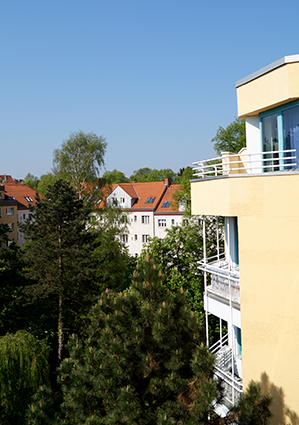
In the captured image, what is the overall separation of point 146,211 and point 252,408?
47168 mm

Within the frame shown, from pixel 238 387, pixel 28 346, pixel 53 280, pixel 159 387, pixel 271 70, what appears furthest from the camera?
pixel 53 280

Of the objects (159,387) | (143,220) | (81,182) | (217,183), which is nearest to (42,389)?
(159,387)

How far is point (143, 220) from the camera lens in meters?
55.2

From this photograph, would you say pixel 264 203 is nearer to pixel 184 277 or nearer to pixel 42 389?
pixel 42 389

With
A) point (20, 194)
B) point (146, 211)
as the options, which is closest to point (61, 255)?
point (146, 211)

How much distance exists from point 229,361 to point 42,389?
600cm

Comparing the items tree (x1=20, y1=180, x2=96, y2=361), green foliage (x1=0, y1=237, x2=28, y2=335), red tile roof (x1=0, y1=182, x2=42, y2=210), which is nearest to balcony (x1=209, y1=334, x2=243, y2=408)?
green foliage (x1=0, y1=237, x2=28, y2=335)

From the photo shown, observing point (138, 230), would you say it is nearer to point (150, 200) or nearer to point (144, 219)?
point (144, 219)

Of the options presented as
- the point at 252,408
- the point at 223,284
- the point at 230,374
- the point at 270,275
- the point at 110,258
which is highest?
the point at 270,275

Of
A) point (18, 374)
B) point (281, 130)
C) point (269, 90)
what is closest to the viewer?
point (269, 90)

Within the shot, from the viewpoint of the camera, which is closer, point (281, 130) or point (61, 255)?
point (281, 130)

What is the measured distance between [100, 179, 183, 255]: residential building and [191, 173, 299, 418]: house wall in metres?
42.4

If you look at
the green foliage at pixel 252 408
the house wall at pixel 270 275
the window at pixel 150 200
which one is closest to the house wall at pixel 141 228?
the window at pixel 150 200

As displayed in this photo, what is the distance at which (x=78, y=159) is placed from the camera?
42.7 metres
